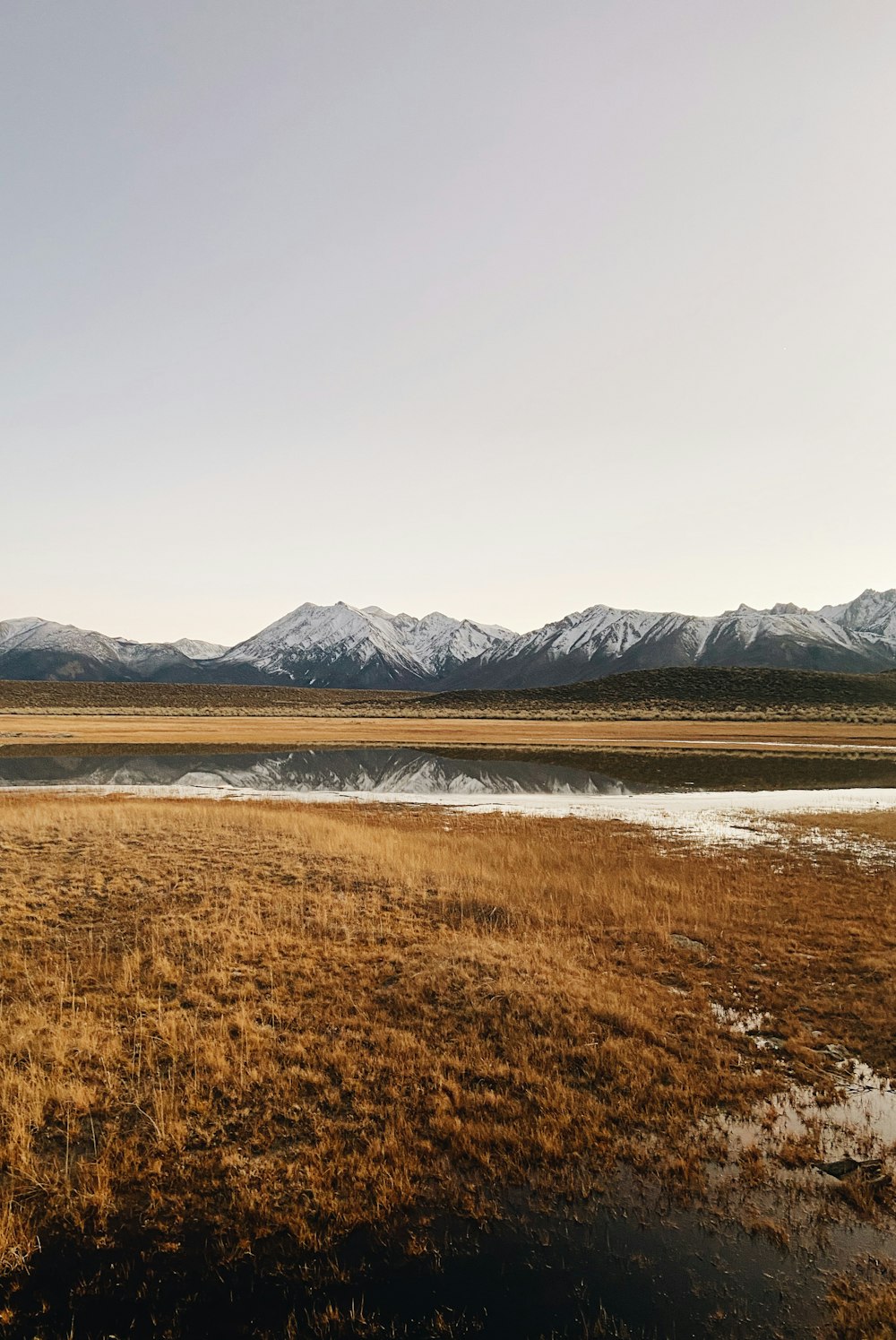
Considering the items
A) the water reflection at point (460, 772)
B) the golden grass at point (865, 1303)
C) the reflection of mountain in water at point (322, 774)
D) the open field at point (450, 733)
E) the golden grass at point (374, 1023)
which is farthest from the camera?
the open field at point (450, 733)

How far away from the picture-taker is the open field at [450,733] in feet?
220

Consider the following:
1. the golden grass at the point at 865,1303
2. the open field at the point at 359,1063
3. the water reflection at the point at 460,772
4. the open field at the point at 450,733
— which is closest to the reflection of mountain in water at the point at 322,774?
the water reflection at the point at 460,772

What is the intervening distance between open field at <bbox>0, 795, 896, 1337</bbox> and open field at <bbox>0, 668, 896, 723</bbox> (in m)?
98.6

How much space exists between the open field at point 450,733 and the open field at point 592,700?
14238mm

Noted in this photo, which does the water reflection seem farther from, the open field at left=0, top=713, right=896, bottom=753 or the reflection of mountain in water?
the open field at left=0, top=713, right=896, bottom=753

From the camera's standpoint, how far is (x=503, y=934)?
1344cm

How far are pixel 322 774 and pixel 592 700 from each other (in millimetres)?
106899

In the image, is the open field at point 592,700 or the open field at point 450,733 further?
the open field at point 592,700

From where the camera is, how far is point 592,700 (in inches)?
5773

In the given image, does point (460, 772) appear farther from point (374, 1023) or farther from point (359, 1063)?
point (359, 1063)

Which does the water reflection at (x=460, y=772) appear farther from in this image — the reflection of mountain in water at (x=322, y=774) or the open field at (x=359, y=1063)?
the open field at (x=359, y=1063)

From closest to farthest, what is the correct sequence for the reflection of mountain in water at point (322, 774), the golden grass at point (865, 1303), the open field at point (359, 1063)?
the golden grass at point (865, 1303) → the open field at point (359, 1063) → the reflection of mountain in water at point (322, 774)

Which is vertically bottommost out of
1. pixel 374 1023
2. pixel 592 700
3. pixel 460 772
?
pixel 460 772

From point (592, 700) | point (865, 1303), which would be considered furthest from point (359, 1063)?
point (592, 700)
